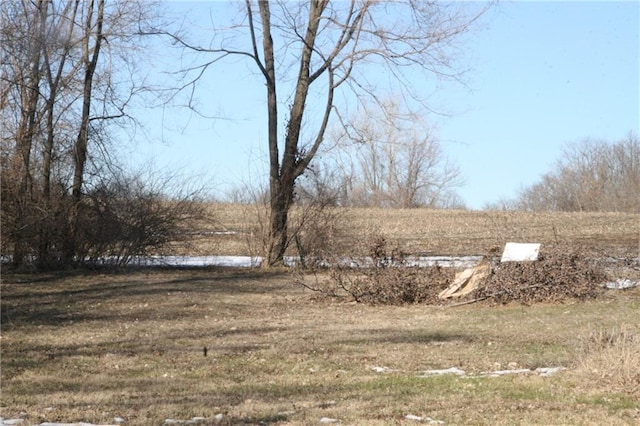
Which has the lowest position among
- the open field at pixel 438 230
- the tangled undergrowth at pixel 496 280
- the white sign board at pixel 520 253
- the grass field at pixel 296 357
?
the grass field at pixel 296 357

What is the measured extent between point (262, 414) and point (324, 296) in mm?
9655

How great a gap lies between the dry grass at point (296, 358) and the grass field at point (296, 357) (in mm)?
24

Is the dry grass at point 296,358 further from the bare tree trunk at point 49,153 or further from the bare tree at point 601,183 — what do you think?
the bare tree at point 601,183

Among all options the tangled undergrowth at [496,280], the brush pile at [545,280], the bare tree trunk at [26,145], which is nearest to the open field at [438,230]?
the tangled undergrowth at [496,280]

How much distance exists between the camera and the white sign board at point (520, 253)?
52.8 ft

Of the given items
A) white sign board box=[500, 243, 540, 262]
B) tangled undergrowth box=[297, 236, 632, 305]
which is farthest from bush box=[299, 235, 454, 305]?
white sign board box=[500, 243, 540, 262]

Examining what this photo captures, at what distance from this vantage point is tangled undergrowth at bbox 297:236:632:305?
51.8 ft

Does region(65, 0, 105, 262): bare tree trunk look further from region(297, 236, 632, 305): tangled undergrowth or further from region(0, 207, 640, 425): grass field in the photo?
region(297, 236, 632, 305): tangled undergrowth

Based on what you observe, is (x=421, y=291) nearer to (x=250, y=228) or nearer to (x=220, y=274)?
(x=220, y=274)

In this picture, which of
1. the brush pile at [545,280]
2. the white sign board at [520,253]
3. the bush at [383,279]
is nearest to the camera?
the brush pile at [545,280]

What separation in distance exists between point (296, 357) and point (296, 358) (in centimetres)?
6

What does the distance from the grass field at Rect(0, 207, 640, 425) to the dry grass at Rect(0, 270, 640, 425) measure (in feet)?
0.08

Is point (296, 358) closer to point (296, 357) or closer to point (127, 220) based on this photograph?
point (296, 357)

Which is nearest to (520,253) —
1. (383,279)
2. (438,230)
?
(383,279)
